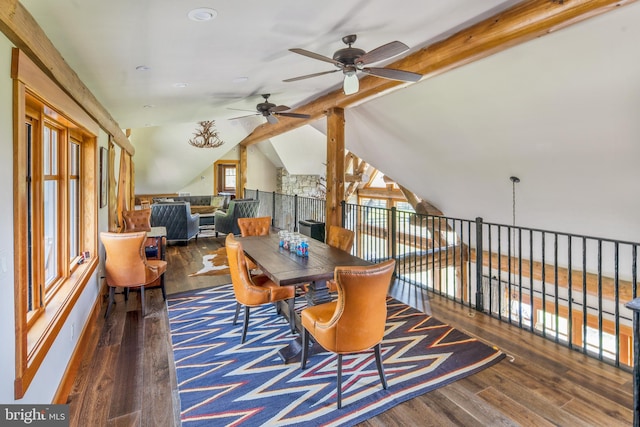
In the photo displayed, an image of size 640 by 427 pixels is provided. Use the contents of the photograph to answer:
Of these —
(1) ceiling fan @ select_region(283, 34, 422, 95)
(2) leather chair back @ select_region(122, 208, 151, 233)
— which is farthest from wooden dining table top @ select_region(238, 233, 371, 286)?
(2) leather chair back @ select_region(122, 208, 151, 233)

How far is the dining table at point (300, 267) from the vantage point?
268 centimetres

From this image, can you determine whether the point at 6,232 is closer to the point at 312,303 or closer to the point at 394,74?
the point at 312,303

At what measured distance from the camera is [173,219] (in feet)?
24.0

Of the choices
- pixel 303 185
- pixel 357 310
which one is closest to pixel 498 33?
pixel 357 310

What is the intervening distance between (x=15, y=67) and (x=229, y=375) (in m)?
2.26

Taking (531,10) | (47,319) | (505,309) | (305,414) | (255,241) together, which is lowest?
(505,309)

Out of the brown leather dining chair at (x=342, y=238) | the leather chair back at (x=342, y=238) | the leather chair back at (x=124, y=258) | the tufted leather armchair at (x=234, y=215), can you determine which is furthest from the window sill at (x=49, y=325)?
the tufted leather armchair at (x=234, y=215)

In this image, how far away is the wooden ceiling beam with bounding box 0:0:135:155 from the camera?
4.96ft

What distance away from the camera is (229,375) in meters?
2.61

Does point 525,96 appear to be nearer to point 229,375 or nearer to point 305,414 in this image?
point 305,414

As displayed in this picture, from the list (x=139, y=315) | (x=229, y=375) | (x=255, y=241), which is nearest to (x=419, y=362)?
(x=229, y=375)

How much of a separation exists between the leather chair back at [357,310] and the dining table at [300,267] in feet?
1.44

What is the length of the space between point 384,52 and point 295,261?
1834mm

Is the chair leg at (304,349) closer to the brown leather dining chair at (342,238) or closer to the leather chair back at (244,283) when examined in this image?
the leather chair back at (244,283)
